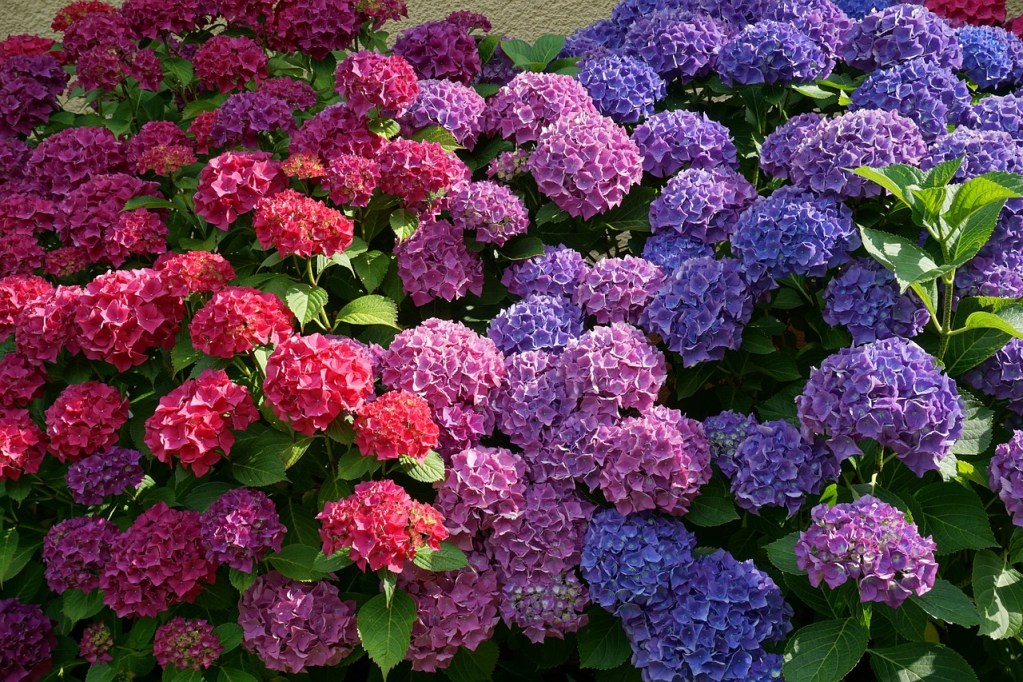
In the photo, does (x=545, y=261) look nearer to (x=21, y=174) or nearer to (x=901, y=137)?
(x=901, y=137)

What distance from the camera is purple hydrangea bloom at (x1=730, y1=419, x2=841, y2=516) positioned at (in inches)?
98.7

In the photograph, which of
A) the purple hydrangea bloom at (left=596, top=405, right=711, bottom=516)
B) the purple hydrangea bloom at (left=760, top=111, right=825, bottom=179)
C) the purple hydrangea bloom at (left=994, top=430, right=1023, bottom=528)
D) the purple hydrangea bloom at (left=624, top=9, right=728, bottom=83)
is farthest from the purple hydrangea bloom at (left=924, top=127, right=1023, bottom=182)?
the purple hydrangea bloom at (left=596, top=405, right=711, bottom=516)

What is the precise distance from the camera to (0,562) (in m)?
2.73

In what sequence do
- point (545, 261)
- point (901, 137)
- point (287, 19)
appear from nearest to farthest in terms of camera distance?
point (901, 137)
point (545, 261)
point (287, 19)

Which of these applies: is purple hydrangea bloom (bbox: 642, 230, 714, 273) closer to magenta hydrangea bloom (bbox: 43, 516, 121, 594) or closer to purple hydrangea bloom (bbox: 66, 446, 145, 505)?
purple hydrangea bloom (bbox: 66, 446, 145, 505)

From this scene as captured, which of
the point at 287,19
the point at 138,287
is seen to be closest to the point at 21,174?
the point at 287,19

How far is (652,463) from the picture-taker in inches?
99.7

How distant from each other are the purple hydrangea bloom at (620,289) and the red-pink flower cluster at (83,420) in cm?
121

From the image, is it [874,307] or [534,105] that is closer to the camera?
[874,307]

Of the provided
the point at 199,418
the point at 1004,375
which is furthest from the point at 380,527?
the point at 1004,375

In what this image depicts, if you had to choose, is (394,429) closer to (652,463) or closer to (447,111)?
(652,463)

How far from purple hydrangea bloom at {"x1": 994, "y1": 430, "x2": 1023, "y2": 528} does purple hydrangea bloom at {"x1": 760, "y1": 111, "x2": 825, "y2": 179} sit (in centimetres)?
93

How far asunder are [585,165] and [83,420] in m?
1.44

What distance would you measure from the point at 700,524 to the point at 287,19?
6.70ft
